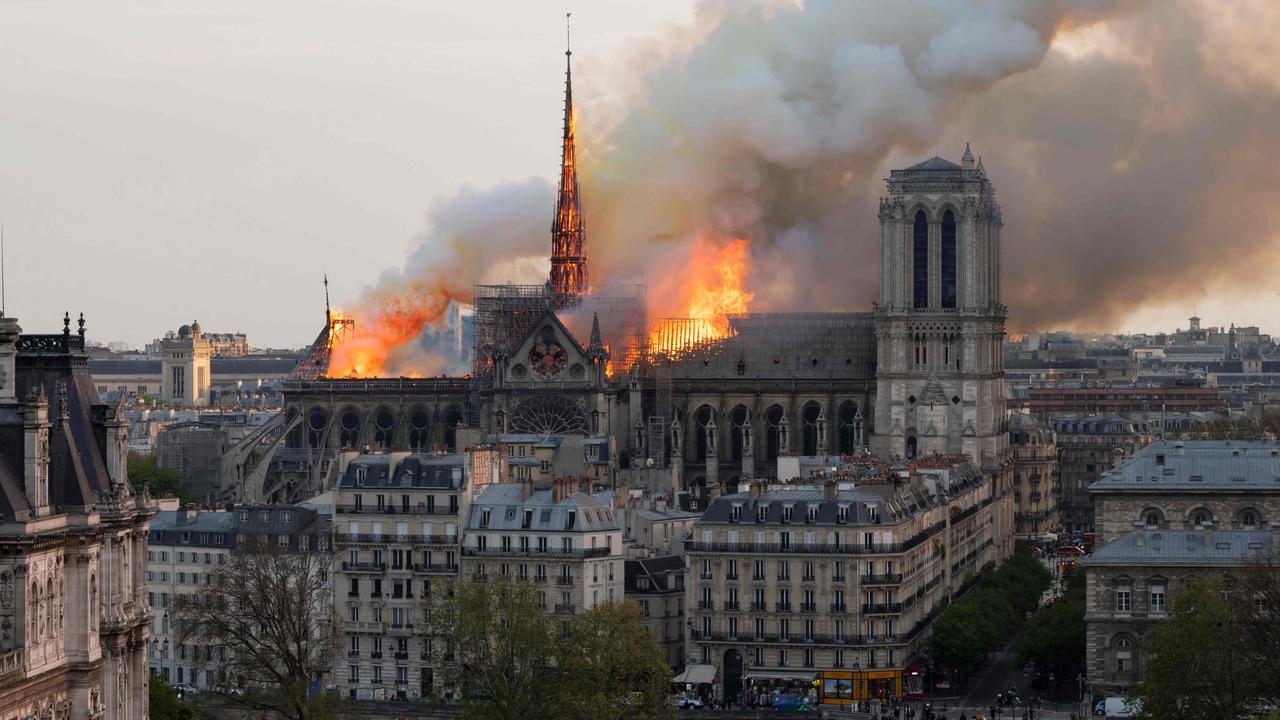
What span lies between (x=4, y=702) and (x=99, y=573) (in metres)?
6.97

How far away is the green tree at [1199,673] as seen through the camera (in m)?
86.3

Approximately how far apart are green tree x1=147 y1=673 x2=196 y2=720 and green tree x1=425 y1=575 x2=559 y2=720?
8.16m

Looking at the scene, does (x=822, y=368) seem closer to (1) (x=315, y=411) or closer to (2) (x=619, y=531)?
(1) (x=315, y=411)

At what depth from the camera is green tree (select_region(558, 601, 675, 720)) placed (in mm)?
92875

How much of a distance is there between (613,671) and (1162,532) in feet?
67.4

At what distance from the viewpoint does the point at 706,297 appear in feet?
580

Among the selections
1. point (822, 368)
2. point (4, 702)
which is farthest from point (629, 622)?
point (822, 368)

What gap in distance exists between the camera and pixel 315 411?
173 metres

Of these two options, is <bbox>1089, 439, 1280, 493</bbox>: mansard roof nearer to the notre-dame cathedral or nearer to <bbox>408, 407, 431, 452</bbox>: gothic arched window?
the notre-dame cathedral

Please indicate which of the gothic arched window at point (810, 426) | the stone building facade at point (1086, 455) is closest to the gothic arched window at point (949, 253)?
the gothic arched window at point (810, 426)

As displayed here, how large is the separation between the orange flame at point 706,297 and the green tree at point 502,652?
7685 cm

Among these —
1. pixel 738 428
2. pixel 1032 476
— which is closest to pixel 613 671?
pixel 738 428

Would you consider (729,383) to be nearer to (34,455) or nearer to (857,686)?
(857,686)

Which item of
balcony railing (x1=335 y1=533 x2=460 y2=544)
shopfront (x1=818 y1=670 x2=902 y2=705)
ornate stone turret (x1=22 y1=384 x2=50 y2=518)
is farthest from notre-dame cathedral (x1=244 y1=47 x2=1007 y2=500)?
ornate stone turret (x1=22 y1=384 x2=50 y2=518)
